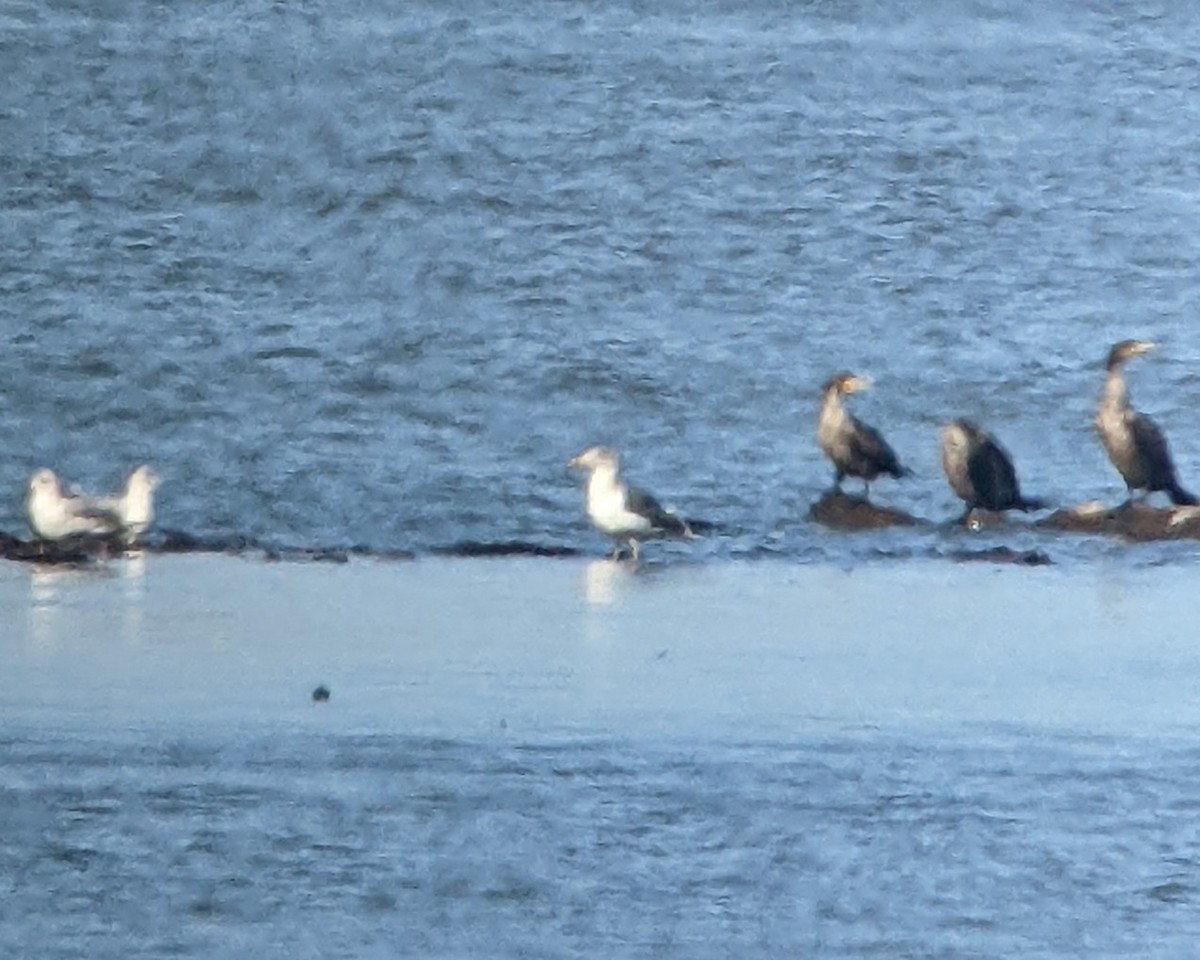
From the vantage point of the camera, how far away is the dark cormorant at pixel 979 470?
22.0ft

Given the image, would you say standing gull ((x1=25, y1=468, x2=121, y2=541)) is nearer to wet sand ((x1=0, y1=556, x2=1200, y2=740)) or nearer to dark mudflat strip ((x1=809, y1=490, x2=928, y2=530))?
wet sand ((x1=0, y1=556, x2=1200, y2=740))

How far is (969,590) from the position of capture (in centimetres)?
563

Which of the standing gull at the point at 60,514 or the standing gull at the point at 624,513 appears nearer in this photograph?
the standing gull at the point at 60,514

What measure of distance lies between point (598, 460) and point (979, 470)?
1002 mm

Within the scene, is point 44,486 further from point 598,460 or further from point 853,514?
point 853,514

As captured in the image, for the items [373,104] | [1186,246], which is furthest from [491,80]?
[1186,246]

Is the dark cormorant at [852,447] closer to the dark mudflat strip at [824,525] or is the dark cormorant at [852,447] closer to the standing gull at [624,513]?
the dark mudflat strip at [824,525]

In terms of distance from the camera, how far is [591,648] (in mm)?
4988

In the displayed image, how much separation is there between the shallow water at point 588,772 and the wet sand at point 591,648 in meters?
0.01

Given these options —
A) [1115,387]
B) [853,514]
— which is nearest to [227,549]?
[853,514]

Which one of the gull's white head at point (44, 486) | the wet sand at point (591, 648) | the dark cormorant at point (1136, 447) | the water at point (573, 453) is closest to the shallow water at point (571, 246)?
the water at point (573, 453)

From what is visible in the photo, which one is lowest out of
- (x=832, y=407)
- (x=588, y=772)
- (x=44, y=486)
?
(x=588, y=772)

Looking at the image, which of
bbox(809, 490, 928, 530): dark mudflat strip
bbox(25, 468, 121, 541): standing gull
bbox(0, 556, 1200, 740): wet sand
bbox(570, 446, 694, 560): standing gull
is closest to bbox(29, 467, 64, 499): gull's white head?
bbox(25, 468, 121, 541): standing gull

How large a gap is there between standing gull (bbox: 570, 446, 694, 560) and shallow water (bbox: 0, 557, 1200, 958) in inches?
24.7
